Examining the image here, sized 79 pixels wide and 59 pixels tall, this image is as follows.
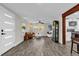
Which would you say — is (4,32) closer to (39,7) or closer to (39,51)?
(39,51)

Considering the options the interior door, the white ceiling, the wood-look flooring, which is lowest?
the wood-look flooring

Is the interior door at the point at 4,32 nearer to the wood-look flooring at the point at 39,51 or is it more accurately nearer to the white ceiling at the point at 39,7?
the wood-look flooring at the point at 39,51

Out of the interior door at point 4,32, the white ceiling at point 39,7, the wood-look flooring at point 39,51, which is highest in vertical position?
the white ceiling at point 39,7

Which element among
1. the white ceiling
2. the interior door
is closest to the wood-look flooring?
the interior door

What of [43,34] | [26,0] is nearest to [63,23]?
[26,0]

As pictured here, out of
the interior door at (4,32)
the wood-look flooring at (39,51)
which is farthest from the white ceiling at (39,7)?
the wood-look flooring at (39,51)

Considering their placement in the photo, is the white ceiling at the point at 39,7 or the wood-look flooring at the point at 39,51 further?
the white ceiling at the point at 39,7

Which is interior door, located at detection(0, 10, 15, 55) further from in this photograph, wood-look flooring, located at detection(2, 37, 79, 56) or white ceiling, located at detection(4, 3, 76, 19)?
white ceiling, located at detection(4, 3, 76, 19)

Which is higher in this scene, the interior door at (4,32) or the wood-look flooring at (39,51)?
the interior door at (4,32)

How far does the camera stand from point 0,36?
5367mm

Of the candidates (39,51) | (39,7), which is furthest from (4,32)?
(39,7)

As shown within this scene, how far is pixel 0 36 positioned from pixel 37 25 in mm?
15261

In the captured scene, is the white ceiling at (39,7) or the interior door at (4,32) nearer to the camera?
the interior door at (4,32)

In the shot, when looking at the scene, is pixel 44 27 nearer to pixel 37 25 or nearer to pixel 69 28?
pixel 37 25
